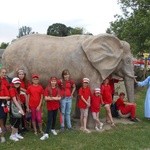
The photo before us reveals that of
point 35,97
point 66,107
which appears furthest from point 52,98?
point 66,107

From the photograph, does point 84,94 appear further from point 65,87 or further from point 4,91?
point 4,91

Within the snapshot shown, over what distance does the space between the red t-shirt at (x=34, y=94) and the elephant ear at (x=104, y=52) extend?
1.53m

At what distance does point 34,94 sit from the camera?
330 inches

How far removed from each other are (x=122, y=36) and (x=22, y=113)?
18.6 m

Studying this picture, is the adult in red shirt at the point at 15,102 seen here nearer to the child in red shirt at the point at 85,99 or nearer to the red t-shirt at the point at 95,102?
the child in red shirt at the point at 85,99

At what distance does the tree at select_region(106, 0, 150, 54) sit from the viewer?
2446cm

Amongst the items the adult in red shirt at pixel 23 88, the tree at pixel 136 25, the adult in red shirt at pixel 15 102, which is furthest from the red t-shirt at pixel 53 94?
the tree at pixel 136 25

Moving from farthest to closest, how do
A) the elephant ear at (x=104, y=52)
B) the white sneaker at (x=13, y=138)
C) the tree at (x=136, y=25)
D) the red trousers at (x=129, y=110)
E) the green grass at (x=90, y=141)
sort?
the tree at (x=136, y=25)
the red trousers at (x=129, y=110)
the elephant ear at (x=104, y=52)
the white sneaker at (x=13, y=138)
the green grass at (x=90, y=141)

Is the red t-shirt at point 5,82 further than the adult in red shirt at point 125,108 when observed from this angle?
No

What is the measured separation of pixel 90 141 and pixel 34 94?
→ 151cm

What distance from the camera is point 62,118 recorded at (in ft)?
29.5

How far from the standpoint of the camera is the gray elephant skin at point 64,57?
9148 mm

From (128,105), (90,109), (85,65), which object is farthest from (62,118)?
(128,105)

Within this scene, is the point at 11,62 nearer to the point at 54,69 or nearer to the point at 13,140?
the point at 54,69
